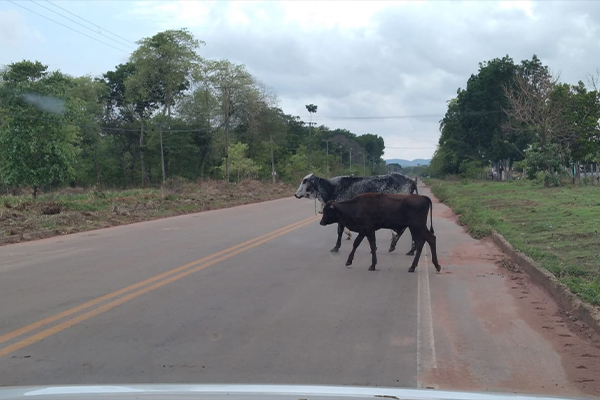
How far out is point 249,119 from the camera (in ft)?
244

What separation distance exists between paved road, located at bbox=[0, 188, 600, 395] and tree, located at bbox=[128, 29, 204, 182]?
188 ft

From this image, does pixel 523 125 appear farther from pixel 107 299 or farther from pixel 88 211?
pixel 107 299

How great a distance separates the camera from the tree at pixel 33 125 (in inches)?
1582

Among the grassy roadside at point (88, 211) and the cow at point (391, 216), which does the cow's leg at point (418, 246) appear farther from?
the grassy roadside at point (88, 211)

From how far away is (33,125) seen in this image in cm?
4178

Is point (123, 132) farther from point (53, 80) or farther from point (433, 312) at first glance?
point (433, 312)

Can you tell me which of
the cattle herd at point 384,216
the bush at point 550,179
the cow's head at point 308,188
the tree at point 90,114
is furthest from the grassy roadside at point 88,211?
the tree at point 90,114

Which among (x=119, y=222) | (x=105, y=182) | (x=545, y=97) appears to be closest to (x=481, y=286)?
(x=119, y=222)

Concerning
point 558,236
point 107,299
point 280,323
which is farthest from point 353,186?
point 280,323

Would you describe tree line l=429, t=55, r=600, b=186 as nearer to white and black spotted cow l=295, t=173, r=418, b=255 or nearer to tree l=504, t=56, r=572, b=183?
tree l=504, t=56, r=572, b=183

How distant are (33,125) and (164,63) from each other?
27.7 metres

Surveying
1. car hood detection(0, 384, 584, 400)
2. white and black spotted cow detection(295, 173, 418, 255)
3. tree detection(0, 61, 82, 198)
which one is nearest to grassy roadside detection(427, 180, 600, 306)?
white and black spotted cow detection(295, 173, 418, 255)

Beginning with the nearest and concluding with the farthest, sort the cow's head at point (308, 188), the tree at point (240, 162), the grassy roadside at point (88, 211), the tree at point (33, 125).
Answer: the cow's head at point (308, 188), the grassy roadside at point (88, 211), the tree at point (33, 125), the tree at point (240, 162)

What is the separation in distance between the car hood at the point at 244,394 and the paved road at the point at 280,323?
1.95 meters
